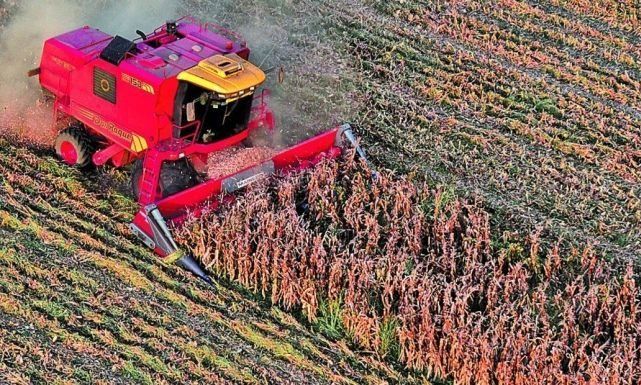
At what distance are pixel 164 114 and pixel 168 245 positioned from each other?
3.68ft

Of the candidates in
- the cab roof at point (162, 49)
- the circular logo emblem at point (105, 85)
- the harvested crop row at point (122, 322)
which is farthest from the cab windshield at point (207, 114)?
the harvested crop row at point (122, 322)

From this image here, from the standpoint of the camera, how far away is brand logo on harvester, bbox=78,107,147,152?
309 inches

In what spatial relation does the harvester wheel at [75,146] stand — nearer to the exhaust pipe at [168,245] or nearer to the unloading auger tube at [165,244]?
the unloading auger tube at [165,244]

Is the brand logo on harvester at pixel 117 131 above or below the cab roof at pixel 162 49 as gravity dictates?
below

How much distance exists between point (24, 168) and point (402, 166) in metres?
3.60

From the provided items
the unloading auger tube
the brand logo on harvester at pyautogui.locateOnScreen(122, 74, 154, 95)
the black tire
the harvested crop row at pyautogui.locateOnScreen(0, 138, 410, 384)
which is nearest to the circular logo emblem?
the brand logo on harvester at pyautogui.locateOnScreen(122, 74, 154, 95)

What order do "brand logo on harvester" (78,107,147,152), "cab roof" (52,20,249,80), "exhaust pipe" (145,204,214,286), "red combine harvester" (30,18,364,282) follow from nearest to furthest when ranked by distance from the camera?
"exhaust pipe" (145,204,214,286), "red combine harvester" (30,18,364,282), "cab roof" (52,20,249,80), "brand logo on harvester" (78,107,147,152)

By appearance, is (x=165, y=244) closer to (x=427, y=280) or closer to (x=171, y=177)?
(x=171, y=177)

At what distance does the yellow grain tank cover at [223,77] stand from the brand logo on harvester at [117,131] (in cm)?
72

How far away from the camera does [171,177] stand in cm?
800

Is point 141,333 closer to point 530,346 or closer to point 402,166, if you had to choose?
point 530,346

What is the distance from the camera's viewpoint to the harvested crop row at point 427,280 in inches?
254

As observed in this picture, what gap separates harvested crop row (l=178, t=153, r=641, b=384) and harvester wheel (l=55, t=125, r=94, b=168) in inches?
63.7

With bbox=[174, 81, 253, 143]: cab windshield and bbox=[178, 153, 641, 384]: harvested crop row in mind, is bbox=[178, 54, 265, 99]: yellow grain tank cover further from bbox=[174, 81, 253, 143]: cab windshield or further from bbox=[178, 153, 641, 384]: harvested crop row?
bbox=[178, 153, 641, 384]: harvested crop row
